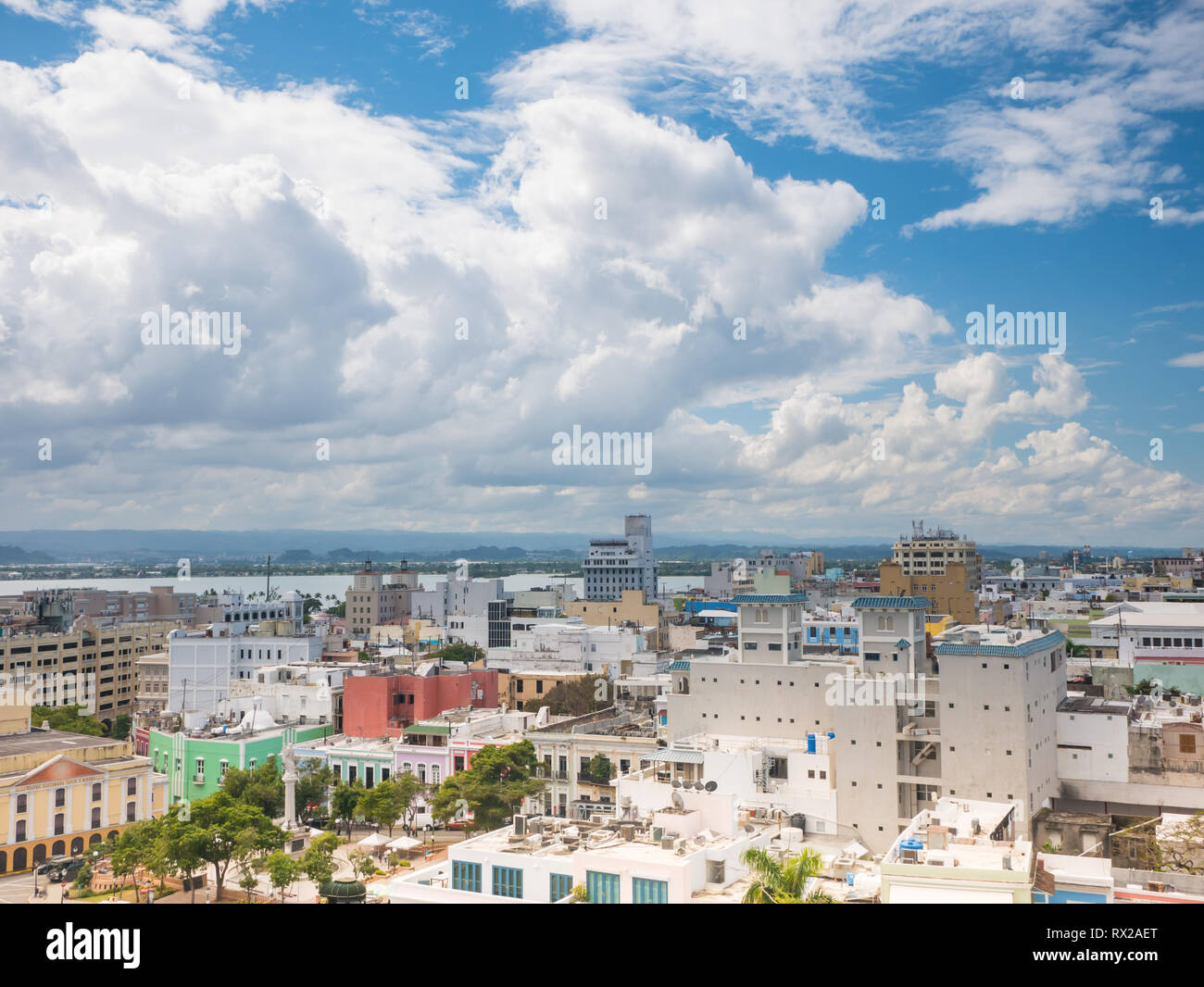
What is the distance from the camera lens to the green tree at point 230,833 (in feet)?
68.4

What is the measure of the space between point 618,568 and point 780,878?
→ 69507 mm

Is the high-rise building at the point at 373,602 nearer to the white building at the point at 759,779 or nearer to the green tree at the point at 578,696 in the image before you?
the green tree at the point at 578,696

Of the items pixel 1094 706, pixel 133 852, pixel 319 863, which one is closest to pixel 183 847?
pixel 133 852

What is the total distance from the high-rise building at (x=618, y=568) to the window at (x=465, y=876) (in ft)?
216

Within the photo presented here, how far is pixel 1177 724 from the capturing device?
23422mm

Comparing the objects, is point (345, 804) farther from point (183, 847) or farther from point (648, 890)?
point (648, 890)

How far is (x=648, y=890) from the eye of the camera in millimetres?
14539

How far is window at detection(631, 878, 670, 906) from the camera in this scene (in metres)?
14.4

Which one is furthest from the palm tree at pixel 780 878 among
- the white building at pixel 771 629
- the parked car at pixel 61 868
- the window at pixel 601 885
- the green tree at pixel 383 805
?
the parked car at pixel 61 868
